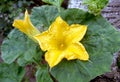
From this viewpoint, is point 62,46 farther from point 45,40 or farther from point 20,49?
point 20,49

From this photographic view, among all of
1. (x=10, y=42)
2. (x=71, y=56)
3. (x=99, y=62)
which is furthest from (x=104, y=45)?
(x=10, y=42)

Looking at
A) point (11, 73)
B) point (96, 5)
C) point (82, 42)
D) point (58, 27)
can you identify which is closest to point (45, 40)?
point (58, 27)

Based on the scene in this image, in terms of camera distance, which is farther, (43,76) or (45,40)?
(43,76)

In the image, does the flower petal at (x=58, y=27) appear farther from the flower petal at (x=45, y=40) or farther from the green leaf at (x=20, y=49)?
the green leaf at (x=20, y=49)

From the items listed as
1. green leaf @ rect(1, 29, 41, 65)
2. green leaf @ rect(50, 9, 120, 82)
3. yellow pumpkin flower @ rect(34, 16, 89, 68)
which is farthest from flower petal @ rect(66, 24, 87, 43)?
green leaf @ rect(1, 29, 41, 65)

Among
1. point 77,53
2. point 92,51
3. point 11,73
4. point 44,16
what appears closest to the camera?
point 77,53

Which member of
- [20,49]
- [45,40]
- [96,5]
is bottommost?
[20,49]

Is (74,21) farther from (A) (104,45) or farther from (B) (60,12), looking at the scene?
(A) (104,45)

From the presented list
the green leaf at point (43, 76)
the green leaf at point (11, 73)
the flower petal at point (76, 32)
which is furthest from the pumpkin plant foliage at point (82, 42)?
the green leaf at point (11, 73)
